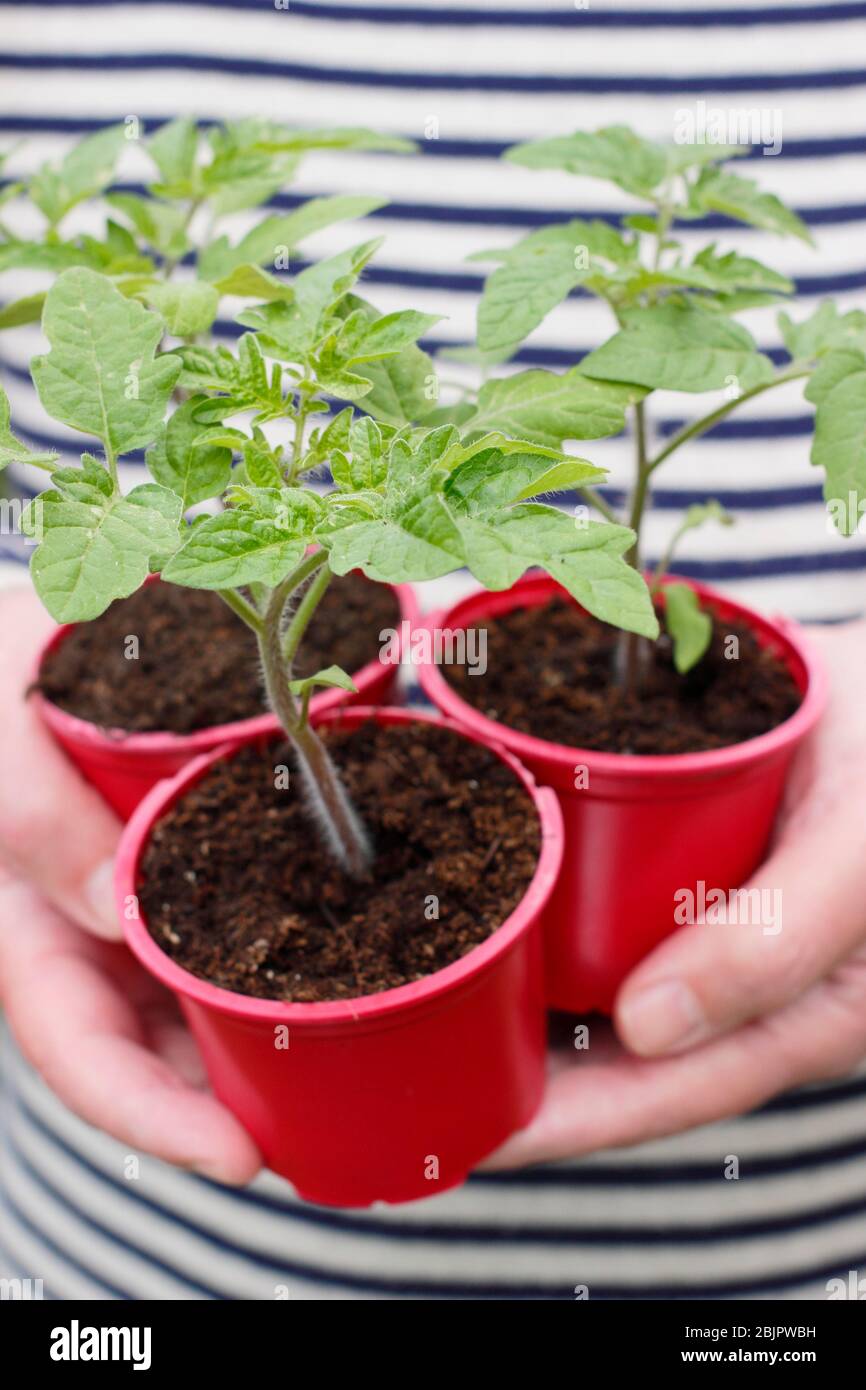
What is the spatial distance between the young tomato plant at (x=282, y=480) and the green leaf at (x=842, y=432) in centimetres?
22

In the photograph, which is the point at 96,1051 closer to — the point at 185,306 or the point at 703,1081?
the point at 703,1081

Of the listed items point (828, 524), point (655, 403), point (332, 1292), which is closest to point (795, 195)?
point (655, 403)

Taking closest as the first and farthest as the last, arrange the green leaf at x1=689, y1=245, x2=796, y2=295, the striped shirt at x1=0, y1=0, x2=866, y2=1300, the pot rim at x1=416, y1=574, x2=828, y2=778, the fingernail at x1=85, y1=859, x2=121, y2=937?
the green leaf at x1=689, y1=245, x2=796, y2=295, the pot rim at x1=416, y1=574, x2=828, y2=778, the fingernail at x1=85, y1=859, x2=121, y2=937, the striped shirt at x1=0, y1=0, x2=866, y2=1300

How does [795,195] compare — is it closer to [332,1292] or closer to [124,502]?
[124,502]

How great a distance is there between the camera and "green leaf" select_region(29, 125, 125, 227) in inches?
38.5

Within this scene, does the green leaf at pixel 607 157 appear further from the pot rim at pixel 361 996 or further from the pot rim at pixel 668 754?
the pot rim at pixel 361 996

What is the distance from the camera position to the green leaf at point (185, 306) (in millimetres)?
725

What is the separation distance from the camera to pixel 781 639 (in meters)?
1.15

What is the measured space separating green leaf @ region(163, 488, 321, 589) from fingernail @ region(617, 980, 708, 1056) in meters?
0.62

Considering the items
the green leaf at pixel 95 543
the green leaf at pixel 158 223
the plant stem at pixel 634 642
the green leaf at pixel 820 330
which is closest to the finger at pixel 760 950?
the plant stem at pixel 634 642

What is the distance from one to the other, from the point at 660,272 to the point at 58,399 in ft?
1.42

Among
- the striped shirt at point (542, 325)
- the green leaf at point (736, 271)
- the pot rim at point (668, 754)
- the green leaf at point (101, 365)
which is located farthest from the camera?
the striped shirt at point (542, 325)

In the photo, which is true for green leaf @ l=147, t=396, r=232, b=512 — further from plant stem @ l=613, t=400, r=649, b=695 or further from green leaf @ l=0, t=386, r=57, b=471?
plant stem @ l=613, t=400, r=649, b=695

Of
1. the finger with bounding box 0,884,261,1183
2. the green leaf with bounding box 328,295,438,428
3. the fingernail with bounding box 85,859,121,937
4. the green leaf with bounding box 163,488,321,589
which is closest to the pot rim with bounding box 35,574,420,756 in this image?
the fingernail with bounding box 85,859,121,937
